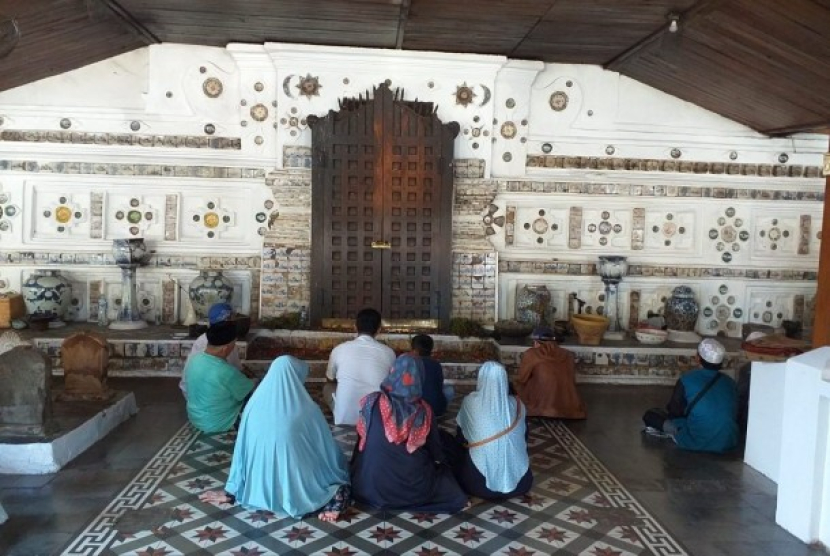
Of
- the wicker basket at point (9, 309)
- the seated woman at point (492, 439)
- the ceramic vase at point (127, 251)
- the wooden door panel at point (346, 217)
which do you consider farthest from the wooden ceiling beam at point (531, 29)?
the wicker basket at point (9, 309)

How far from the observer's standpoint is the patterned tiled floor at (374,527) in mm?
4055

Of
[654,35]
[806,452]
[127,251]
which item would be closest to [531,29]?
[654,35]

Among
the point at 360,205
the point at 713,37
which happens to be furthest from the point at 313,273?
the point at 713,37

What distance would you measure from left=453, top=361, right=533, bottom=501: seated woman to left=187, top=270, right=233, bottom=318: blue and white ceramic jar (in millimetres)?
4460

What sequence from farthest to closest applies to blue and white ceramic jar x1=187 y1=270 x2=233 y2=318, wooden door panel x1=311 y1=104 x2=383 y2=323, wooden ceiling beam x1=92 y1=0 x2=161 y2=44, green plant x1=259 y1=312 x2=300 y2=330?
wooden door panel x1=311 y1=104 x2=383 y2=323, green plant x1=259 y1=312 x2=300 y2=330, blue and white ceramic jar x1=187 y1=270 x2=233 y2=318, wooden ceiling beam x1=92 y1=0 x2=161 y2=44

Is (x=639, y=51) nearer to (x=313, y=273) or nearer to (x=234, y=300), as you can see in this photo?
(x=313, y=273)

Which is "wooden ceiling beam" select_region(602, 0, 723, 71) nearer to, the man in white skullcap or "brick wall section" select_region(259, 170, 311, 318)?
the man in white skullcap

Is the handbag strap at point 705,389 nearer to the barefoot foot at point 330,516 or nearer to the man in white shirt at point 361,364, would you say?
the man in white shirt at point 361,364

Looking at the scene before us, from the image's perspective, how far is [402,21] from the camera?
7.36 meters

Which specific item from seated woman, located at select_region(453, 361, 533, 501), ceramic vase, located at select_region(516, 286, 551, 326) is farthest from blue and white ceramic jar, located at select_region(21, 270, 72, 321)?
seated woman, located at select_region(453, 361, 533, 501)

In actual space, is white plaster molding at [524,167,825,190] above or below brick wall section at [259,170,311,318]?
above

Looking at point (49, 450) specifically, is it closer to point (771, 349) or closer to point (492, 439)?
point (492, 439)

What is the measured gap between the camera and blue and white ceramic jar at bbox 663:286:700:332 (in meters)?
8.82

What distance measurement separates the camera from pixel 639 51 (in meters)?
7.92
